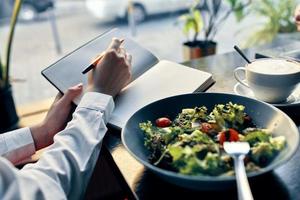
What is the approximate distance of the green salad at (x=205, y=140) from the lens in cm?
50

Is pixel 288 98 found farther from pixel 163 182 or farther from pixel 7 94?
pixel 7 94

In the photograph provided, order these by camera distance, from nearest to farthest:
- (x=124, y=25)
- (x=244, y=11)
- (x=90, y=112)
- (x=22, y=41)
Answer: (x=90, y=112), (x=244, y=11), (x=124, y=25), (x=22, y=41)

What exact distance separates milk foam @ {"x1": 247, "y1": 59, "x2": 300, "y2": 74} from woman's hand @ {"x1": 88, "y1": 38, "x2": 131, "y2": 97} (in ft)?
0.95

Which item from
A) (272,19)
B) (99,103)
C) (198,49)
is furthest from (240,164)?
(272,19)

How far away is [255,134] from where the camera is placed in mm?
552

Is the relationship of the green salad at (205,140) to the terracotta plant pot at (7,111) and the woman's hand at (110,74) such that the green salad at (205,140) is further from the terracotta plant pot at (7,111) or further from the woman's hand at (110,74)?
the terracotta plant pot at (7,111)

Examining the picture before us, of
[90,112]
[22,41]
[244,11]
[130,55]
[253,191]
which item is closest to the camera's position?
[253,191]

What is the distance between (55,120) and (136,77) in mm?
233

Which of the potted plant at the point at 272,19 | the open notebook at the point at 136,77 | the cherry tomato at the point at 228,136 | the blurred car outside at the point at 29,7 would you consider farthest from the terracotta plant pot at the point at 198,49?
the blurred car outside at the point at 29,7

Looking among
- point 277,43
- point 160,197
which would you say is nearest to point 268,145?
point 160,197

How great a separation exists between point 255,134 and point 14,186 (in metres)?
0.40

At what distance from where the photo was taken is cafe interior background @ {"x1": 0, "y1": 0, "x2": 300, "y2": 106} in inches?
86.4

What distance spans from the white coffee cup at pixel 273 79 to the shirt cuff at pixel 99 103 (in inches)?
12.3

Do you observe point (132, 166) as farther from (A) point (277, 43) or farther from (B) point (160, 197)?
(A) point (277, 43)
